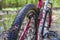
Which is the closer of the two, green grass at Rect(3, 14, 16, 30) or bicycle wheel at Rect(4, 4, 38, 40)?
bicycle wheel at Rect(4, 4, 38, 40)

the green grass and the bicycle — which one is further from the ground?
the bicycle

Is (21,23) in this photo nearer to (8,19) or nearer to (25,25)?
(25,25)

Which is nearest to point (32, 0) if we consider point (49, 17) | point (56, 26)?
point (56, 26)

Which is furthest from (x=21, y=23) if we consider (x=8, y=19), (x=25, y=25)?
(x=8, y=19)

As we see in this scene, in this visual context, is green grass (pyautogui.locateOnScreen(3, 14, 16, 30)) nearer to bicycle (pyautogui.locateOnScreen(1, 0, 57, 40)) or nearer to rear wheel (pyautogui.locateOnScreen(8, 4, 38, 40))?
bicycle (pyautogui.locateOnScreen(1, 0, 57, 40))

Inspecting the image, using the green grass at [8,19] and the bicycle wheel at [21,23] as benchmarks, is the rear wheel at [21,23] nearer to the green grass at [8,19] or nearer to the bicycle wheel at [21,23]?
the bicycle wheel at [21,23]

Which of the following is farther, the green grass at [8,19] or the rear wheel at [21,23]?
the green grass at [8,19]

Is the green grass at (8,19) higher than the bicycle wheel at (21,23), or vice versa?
the bicycle wheel at (21,23)

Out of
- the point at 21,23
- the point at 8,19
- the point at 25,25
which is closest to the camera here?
the point at 21,23

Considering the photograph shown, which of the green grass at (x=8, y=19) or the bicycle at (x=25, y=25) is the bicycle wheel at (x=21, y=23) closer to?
the bicycle at (x=25, y=25)

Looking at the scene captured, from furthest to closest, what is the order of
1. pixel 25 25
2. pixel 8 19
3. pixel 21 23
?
pixel 8 19
pixel 25 25
pixel 21 23

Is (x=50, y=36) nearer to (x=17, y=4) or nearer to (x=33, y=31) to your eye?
(x=33, y=31)

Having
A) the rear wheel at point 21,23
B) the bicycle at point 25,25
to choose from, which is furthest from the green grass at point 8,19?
the rear wheel at point 21,23

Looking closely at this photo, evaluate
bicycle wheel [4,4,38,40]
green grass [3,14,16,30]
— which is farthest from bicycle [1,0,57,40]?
green grass [3,14,16,30]
